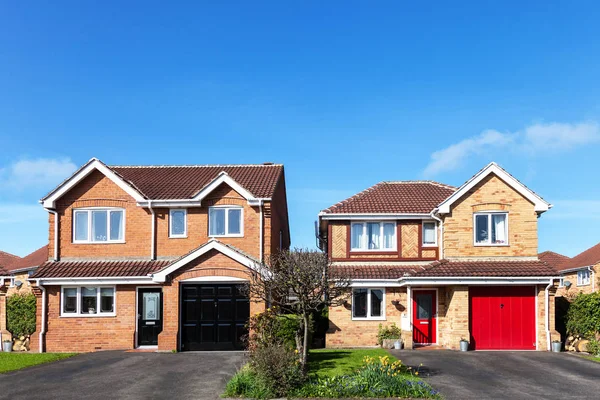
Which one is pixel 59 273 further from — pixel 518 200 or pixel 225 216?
pixel 518 200

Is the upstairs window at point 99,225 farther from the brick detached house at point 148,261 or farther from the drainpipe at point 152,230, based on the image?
the drainpipe at point 152,230

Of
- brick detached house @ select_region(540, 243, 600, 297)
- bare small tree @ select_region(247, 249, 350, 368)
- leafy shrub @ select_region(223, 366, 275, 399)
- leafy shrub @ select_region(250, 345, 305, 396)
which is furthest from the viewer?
brick detached house @ select_region(540, 243, 600, 297)

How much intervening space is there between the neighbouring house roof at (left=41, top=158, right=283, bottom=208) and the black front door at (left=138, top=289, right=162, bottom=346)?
4155mm

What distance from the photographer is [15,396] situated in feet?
50.4

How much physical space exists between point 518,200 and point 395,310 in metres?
7.25

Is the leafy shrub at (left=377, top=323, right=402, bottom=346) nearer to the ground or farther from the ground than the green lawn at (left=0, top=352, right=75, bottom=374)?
farther from the ground

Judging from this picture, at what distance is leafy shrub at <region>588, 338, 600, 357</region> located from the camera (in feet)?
75.5

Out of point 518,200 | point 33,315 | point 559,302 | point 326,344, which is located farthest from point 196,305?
point 559,302

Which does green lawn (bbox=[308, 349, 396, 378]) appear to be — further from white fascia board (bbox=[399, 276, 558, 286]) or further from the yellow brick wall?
the yellow brick wall

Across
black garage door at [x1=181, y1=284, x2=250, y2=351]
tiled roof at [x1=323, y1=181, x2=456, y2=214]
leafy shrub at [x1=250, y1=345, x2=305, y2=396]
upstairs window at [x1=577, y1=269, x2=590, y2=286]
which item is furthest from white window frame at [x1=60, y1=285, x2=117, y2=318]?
upstairs window at [x1=577, y1=269, x2=590, y2=286]

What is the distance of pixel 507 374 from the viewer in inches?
709

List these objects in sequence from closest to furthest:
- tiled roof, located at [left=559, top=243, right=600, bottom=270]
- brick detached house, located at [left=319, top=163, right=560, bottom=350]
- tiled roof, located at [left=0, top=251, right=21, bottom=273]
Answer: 1. brick detached house, located at [left=319, top=163, right=560, bottom=350]
2. tiled roof, located at [left=559, top=243, right=600, bottom=270]
3. tiled roof, located at [left=0, top=251, right=21, bottom=273]

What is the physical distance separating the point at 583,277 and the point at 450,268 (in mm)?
21951

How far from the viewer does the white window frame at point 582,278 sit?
39.4 metres
